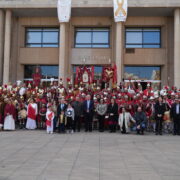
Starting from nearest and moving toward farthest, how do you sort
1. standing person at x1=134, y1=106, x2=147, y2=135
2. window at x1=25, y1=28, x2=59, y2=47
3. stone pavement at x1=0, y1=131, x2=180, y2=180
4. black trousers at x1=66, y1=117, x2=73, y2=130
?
stone pavement at x1=0, y1=131, x2=180, y2=180 → standing person at x1=134, y1=106, x2=147, y2=135 → black trousers at x1=66, y1=117, x2=73, y2=130 → window at x1=25, y1=28, x2=59, y2=47

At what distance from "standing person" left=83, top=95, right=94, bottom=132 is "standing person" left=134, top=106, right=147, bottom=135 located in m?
2.35

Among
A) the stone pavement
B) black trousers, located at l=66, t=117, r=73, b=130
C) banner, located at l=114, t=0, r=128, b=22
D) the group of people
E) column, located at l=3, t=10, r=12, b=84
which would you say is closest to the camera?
the stone pavement

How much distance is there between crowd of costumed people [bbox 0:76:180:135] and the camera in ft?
47.1

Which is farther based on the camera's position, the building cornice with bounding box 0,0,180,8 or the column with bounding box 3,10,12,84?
the column with bounding box 3,10,12,84

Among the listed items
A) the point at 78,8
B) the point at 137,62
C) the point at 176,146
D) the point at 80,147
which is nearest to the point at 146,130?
the point at 176,146

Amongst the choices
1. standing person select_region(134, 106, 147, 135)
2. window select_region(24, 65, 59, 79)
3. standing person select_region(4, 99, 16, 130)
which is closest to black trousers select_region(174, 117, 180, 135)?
standing person select_region(134, 106, 147, 135)

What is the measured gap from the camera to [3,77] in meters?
25.9

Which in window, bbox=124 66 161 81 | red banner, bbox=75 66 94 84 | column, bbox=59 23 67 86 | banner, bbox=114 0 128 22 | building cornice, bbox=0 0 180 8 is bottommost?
red banner, bbox=75 66 94 84

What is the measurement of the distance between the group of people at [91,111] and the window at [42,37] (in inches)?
492

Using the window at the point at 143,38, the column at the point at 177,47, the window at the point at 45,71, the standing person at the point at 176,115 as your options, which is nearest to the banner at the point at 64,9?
the window at the point at 45,71

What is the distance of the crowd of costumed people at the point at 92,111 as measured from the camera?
1435cm

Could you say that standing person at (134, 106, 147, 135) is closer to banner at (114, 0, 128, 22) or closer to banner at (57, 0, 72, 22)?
banner at (114, 0, 128, 22)

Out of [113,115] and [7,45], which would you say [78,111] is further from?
[7,45]

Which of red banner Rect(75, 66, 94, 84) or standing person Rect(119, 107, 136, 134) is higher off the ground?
red banner Rect(75, 66, 94, 84)
